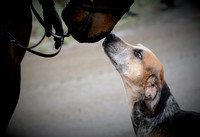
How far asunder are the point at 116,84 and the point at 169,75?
158 centimetres

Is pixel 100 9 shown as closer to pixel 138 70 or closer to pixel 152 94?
pixel 138 70

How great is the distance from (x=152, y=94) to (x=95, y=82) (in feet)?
14.3

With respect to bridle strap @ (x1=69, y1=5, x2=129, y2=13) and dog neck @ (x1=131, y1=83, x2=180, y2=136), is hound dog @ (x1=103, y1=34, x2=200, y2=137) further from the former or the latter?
bridle strap @ (x1=69, y1=5, x2=129, y2=13)

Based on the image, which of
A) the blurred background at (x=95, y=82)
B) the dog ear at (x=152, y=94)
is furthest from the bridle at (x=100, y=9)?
the blurred background at (x=95, y=82)

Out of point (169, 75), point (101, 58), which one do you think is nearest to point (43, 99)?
point (101, 58)

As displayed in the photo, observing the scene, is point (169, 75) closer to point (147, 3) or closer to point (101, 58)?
point (101, 58)

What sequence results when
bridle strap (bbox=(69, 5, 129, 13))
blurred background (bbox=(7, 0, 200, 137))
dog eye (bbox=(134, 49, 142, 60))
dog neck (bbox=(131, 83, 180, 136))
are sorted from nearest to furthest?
1. bridle strap (bbox=(69, 5, 129, 13))
2. dog neck (bbox=(131, 83, 180, 136))
3. dog eye (bbox=(134, 49, 142, 60))
4. blurred background (bbox=(7, 0, 200, 137))

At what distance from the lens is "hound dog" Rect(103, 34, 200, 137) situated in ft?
10.7

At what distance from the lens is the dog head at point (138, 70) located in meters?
3.29

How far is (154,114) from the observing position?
11.1 ft

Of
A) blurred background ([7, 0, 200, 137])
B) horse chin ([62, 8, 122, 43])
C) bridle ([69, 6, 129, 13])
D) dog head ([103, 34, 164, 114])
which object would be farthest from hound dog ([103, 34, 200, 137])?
blurred background ([7, 0, 200, 137])

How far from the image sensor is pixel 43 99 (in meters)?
6.96

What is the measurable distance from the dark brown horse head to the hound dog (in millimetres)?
858

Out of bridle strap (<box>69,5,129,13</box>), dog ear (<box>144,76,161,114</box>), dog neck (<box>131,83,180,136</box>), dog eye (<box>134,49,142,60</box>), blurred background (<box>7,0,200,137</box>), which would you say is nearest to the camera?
bridle strap (<box>69,5,129,13</box>)
